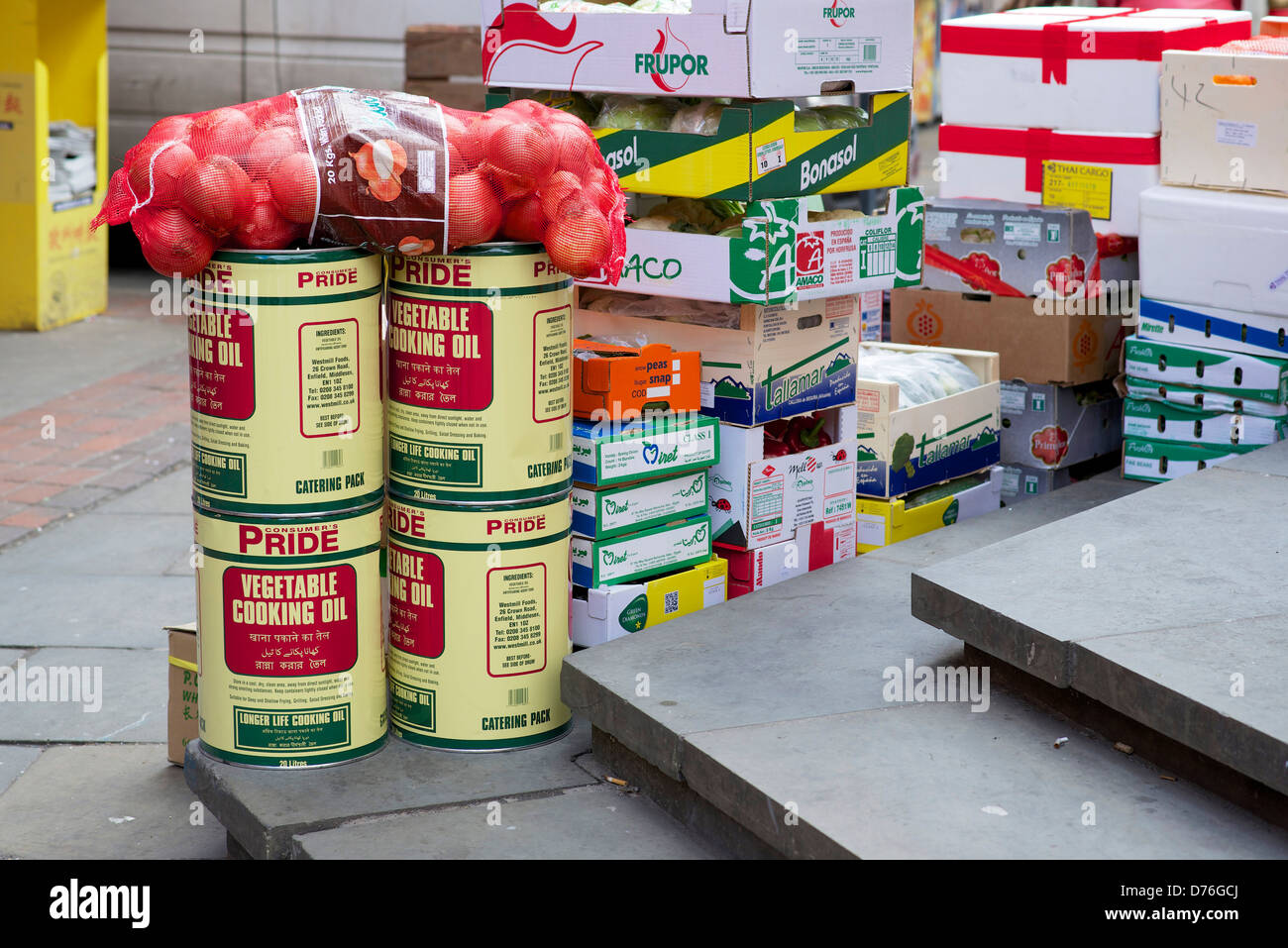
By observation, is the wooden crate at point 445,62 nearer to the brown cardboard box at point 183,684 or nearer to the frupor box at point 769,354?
the frupor box at point 769,354

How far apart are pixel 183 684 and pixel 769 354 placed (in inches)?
71.7

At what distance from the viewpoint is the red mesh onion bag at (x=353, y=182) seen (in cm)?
331

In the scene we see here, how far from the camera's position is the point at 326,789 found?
11.5 ft

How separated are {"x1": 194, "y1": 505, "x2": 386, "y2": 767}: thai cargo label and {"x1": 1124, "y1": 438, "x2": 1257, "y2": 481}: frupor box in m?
3.18

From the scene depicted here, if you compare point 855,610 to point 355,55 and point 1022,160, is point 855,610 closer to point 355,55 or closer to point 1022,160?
point 1022,160

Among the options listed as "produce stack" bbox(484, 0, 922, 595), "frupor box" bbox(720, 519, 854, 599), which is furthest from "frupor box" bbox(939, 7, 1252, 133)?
"frupor box" bbox(720, 519, 854, 599)

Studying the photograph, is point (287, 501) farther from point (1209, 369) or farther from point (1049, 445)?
point (1209, 369)

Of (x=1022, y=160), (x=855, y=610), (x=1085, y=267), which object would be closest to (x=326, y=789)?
(x=855, y=610)

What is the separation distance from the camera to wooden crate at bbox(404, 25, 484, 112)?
10.3 meters

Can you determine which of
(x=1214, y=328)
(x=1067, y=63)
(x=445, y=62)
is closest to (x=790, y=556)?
(x=1214, y=328)

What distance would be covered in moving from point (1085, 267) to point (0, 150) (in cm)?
680

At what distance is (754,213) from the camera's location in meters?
4.16

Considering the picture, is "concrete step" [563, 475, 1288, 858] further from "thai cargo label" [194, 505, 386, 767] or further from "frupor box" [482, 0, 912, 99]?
"frupor box" [482, 0, 912, 99]

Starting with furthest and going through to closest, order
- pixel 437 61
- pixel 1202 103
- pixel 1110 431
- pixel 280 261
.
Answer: pixel 437 61, pixel 1110 431, pixel 1202 103, pixel 280 261
